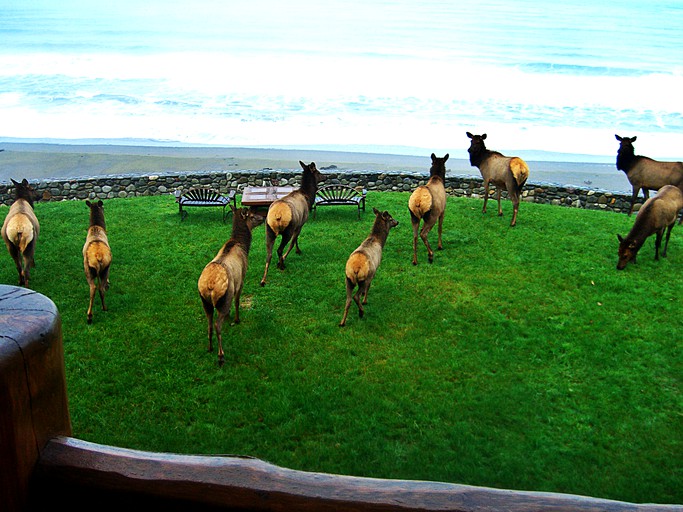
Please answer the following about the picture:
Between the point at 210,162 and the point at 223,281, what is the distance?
16240 millimetres

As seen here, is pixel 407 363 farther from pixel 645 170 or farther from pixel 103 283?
pixel 645 170

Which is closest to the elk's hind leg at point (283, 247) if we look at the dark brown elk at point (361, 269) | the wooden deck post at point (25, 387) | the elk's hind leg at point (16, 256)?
the dark brown elk at point (361, 269)

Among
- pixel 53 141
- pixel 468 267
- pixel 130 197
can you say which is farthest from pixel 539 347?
pixel 53 141

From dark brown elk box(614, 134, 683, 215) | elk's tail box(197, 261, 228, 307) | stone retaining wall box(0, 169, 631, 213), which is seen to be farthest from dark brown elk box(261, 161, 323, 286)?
dark brown elk box(614, 134, 683, 215)

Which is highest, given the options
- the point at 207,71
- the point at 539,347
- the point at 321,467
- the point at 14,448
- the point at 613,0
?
the point at 613,0

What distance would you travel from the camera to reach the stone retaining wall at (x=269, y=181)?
17.2 metres

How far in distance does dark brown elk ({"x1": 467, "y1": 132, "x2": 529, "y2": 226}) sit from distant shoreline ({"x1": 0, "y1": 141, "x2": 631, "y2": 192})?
199 inches

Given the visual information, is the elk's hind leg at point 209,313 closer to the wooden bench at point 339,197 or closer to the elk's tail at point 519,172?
the wooden bench at point 339,197

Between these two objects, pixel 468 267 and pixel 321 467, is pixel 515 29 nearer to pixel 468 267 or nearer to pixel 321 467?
pixel 468 267

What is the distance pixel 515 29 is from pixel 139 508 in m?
96.3

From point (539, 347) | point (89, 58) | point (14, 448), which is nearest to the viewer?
point (14, 448)

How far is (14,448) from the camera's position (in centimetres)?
163

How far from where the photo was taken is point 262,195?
1503cm

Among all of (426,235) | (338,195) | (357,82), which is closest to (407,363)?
(426,235)
